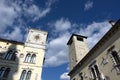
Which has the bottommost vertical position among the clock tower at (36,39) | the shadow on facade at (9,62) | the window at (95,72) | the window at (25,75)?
the window at (95,72)

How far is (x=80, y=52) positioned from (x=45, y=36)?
27.7ft

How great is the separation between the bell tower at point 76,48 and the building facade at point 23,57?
562cm

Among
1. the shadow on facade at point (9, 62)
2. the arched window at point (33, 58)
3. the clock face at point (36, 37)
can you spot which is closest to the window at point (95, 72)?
the arched window at point (33, 58)

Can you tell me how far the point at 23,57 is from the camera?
24672 millimetres

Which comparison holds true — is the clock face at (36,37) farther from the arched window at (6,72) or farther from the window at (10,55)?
the arched window at (6,72)

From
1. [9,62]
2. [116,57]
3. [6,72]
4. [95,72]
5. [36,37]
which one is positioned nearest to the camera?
[116,57]

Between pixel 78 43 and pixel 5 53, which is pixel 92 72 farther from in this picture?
pixel 5 53

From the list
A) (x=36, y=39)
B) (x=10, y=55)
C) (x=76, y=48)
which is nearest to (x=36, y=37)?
(x=36, y=39)

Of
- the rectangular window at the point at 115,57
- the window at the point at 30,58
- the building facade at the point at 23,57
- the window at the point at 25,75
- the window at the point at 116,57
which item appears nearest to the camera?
the rectangular window at the point at 115,57

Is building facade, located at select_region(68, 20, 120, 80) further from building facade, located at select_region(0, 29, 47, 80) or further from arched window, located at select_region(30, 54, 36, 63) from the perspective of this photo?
arched window, located at select_region(30, 54, 36, 63)

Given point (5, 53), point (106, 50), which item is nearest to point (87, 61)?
point (106, 50)

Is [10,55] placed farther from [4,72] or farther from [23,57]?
[4,72]

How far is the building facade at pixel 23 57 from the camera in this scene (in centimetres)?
2247

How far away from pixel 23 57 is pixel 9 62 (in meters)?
2.55
